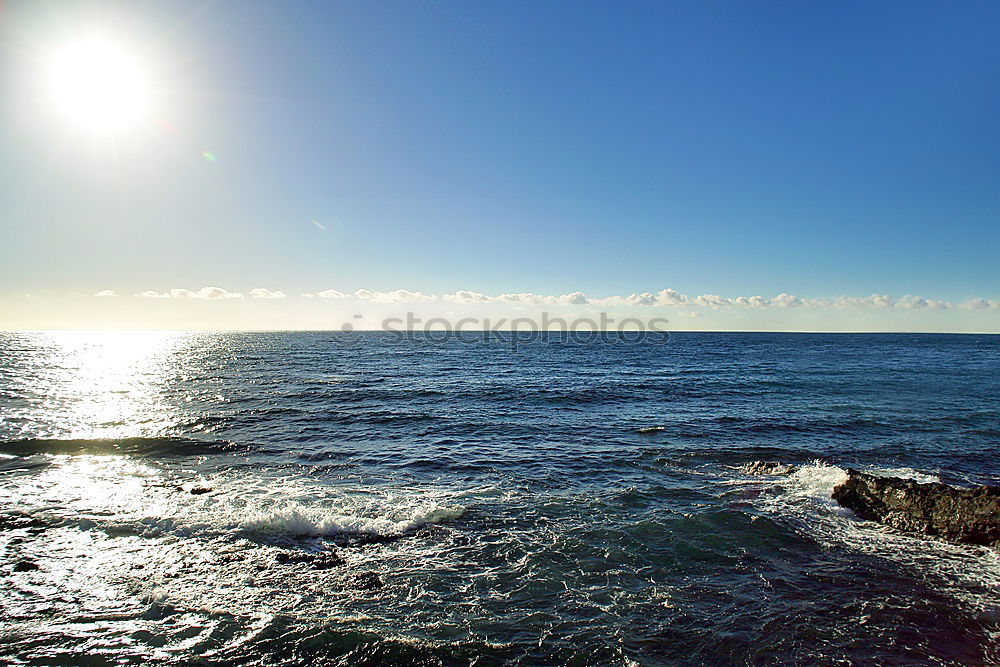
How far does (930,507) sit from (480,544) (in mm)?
14200

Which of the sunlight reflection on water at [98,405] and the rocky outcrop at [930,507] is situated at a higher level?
the rocky outcrop at [930,507]

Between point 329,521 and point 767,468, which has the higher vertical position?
point 767,468

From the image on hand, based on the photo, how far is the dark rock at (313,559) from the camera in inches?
472

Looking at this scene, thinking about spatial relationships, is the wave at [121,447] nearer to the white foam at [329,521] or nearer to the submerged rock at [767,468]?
the white foam at [329,521]

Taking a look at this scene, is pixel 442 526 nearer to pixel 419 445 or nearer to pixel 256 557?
pixel 256 557

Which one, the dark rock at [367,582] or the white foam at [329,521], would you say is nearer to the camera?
the dark rock at [367,582]

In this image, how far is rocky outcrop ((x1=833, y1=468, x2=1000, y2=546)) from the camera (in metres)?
13.1

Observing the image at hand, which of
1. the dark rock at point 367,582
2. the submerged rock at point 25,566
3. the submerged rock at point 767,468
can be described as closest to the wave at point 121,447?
the submerged rock at point 25,566

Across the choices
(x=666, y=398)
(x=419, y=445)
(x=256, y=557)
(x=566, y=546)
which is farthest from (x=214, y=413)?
(x=666, y=398)

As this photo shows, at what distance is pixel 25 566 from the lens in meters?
11.7

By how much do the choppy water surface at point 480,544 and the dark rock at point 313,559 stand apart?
0.08 meters

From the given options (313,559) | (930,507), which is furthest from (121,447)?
(930,507)

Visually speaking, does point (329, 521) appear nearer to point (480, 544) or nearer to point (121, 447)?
point (480, 544)

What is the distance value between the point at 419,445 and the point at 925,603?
20256 millimetres
